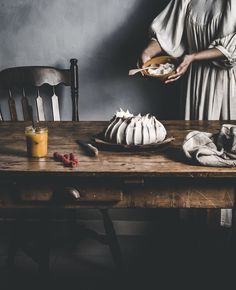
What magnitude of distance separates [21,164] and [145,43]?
57.9 inches

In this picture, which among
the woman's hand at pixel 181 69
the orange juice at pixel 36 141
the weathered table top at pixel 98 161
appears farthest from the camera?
the woman's hand at pixel 181 69

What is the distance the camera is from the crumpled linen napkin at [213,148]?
4.61 feet

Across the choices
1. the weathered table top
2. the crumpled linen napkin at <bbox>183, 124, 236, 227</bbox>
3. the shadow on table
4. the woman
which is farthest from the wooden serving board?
the woman

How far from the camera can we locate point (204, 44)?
7.79 ft

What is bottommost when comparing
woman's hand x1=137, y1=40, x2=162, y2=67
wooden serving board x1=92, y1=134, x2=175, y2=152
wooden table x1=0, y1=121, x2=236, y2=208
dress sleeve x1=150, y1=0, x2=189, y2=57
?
wooden table x1=0, y1=121, x2=236, y2=208

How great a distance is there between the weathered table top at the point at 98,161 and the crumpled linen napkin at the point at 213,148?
0.03m

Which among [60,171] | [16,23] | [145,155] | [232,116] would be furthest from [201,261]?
[16,23]

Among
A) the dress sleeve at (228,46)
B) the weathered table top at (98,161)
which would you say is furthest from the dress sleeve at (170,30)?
the weathered table top at (98,161)

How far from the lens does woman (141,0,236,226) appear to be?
224cm

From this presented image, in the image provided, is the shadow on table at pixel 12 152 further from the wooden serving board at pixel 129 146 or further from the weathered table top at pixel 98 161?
the wooden serving board at pixel 129 146

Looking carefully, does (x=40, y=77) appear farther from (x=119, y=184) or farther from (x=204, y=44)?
(x=119, y=184)

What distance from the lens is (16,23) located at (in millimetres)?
2691

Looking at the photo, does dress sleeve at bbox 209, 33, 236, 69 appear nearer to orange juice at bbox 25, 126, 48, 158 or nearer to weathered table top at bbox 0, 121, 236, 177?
weathered table top at bbox 0, 121, 236, 177

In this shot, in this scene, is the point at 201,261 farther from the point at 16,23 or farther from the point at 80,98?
the point at 16,23
